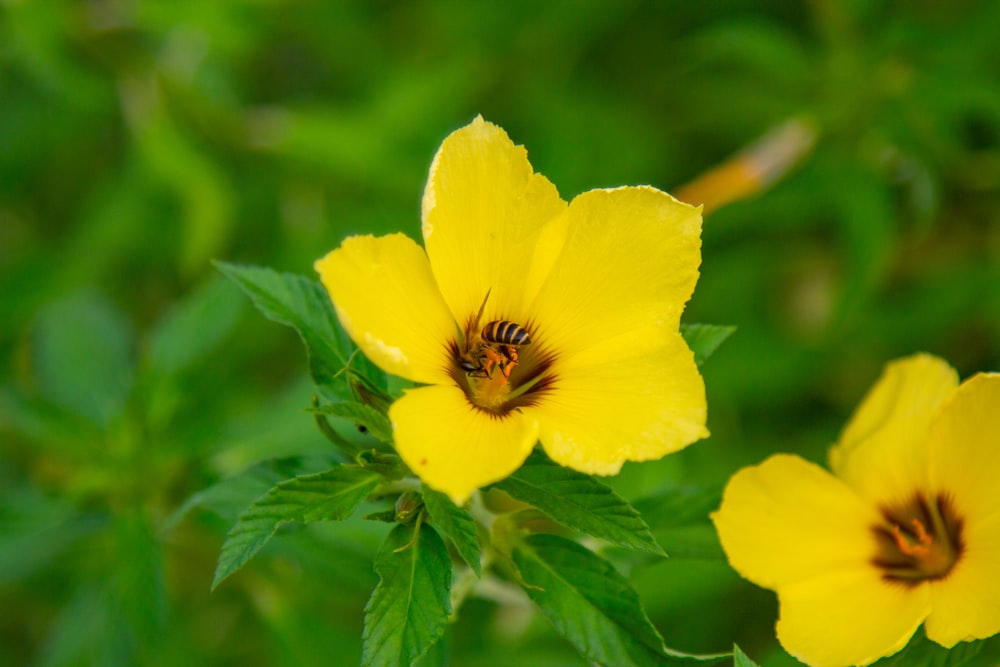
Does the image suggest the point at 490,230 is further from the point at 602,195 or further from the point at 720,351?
the point at 720,351

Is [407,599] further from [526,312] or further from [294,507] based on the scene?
[526,312]

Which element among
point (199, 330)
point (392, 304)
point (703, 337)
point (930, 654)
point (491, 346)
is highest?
point (392, 304)

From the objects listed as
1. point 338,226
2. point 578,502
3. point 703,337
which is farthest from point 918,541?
point 338,226

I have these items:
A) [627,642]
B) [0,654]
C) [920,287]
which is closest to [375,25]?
[920,287]

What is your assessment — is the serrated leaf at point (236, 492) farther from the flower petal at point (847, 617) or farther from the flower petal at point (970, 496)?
the flower petal at point (970, 496)

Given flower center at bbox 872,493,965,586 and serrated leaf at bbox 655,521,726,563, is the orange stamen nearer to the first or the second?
flower center at bbox 872,493,965,586

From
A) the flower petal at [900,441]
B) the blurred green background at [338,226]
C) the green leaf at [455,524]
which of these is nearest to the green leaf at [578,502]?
the green leaf at [455,524]
